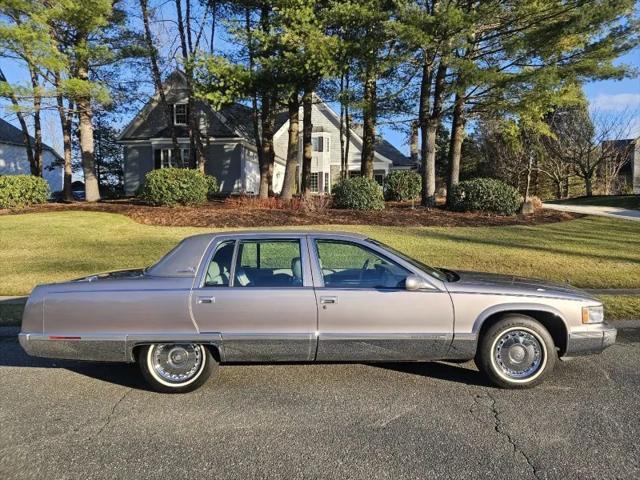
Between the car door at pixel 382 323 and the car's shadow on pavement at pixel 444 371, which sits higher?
the car door at pixel 382 323

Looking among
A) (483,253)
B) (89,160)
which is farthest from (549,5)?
(89,160)

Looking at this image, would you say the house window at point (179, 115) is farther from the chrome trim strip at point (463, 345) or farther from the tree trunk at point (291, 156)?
the chrome trim strip at point (463, 345)

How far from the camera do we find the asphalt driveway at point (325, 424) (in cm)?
330

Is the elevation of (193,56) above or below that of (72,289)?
above

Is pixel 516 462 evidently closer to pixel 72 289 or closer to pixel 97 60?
pixel 72 289

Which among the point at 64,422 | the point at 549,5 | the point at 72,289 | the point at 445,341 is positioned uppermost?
the point at 549,5

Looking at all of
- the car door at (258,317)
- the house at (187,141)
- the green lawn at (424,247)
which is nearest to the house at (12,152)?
the house at (187,141)

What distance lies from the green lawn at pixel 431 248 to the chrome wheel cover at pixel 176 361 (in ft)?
12.3

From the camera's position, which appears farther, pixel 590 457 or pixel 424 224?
pixel 424 224

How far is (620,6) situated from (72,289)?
15413 millimetres

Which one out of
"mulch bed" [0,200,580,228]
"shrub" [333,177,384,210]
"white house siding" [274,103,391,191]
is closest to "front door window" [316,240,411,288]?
"mulch bed" [0,200,580,228]

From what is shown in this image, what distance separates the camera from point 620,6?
1398cm

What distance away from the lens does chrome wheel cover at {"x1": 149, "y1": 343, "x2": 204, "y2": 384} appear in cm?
461

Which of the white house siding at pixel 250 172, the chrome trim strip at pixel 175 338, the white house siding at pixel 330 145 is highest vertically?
the white house siding at pixel 330 145
